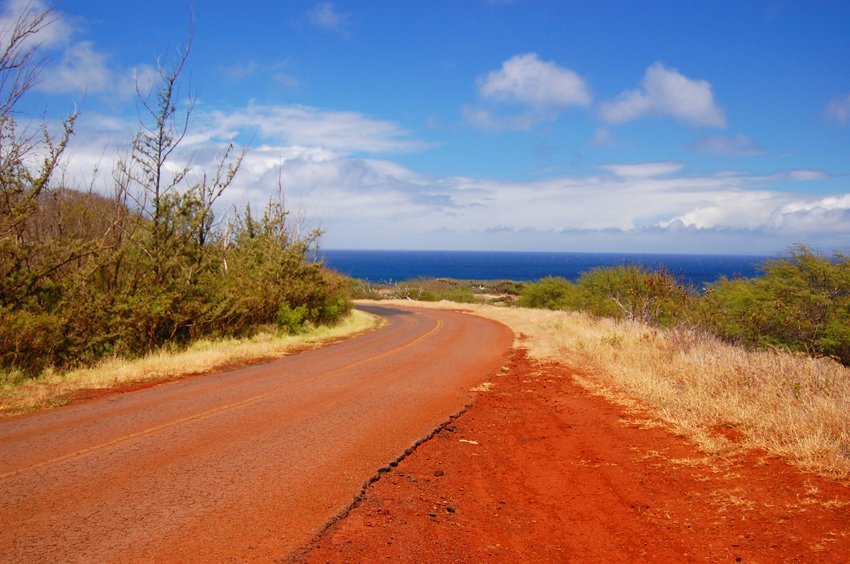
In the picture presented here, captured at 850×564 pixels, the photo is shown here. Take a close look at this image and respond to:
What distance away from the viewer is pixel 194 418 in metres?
A: 9.03

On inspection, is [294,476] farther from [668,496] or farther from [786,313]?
[786,313]

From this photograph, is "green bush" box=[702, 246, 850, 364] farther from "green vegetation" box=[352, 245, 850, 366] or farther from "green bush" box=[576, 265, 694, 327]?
"green bush" box=[576, 265, 694, 327]

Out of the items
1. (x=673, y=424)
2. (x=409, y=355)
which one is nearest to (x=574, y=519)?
(x=673, y=424)

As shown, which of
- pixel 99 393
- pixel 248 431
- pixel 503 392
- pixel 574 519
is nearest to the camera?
pixel 574 519

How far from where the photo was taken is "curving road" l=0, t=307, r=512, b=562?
15.8 ft

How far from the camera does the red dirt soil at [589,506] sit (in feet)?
15.9

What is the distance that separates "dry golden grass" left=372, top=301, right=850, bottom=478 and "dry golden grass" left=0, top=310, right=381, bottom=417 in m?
9.41

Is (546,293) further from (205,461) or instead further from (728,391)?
(205,461)

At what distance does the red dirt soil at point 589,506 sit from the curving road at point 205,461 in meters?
0.57

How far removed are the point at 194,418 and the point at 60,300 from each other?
7.61 meters

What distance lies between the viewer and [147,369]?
534 inches

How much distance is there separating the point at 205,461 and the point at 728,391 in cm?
802

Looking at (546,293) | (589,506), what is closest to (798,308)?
(589,506)

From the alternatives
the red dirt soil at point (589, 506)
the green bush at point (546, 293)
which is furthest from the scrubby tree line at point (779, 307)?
the green bush at point (546, 293)
